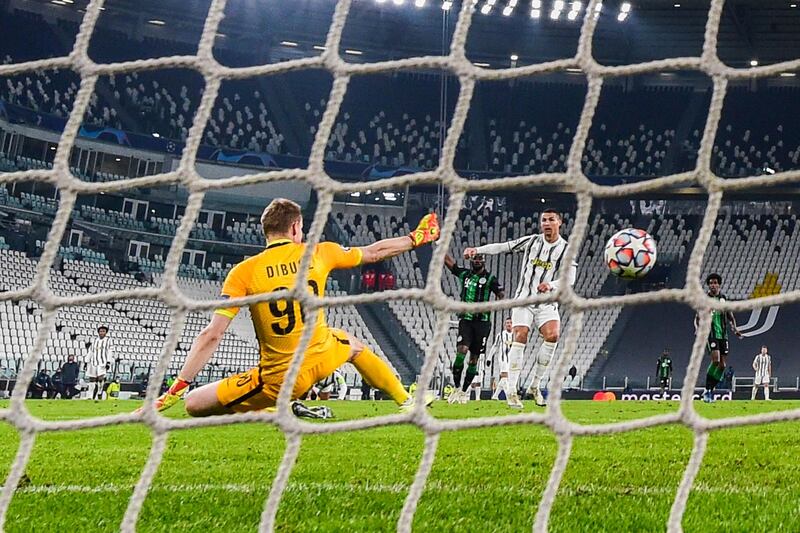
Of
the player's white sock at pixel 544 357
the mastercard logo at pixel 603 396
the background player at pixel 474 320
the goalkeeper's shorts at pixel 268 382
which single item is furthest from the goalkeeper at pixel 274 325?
the mastercard logo at pixel 603 396

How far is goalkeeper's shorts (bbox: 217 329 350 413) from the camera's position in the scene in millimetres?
4398

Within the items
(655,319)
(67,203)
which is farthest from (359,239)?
(67,203)

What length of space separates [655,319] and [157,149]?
14733mm

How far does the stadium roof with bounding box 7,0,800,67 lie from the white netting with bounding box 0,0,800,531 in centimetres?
2093

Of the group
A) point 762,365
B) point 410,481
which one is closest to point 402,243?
point 410,481

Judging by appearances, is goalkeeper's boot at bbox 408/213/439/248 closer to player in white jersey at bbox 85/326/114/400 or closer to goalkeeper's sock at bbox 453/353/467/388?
goalkeeper's sock at bbox 453/353/467/388

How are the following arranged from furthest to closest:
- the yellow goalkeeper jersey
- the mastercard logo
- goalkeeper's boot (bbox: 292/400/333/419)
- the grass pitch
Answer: the mastercard logo → goalkeeper's boot (bbox: 292/400/333/419) → the yellow goalkeeper jersey → the grass pitch

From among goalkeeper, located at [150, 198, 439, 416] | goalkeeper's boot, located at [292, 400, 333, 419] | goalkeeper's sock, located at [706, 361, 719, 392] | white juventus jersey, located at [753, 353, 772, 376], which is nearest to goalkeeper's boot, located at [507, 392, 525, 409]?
goalkeeper's boot, located at [292, 400, 333, 419]

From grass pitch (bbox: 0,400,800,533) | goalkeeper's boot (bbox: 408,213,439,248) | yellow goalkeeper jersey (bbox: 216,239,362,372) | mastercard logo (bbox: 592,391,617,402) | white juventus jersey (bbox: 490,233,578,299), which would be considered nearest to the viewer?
grass pitch (bbox: 0,400,800,533)

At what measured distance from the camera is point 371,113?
1023 inches

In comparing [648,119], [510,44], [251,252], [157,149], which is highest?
[510,44]

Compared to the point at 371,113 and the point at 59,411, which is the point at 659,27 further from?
the point at 59,411

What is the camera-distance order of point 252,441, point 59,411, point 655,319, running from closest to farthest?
point 252,441, point 59,411, point 655,319

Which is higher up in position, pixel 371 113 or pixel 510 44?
pixel 510 44
